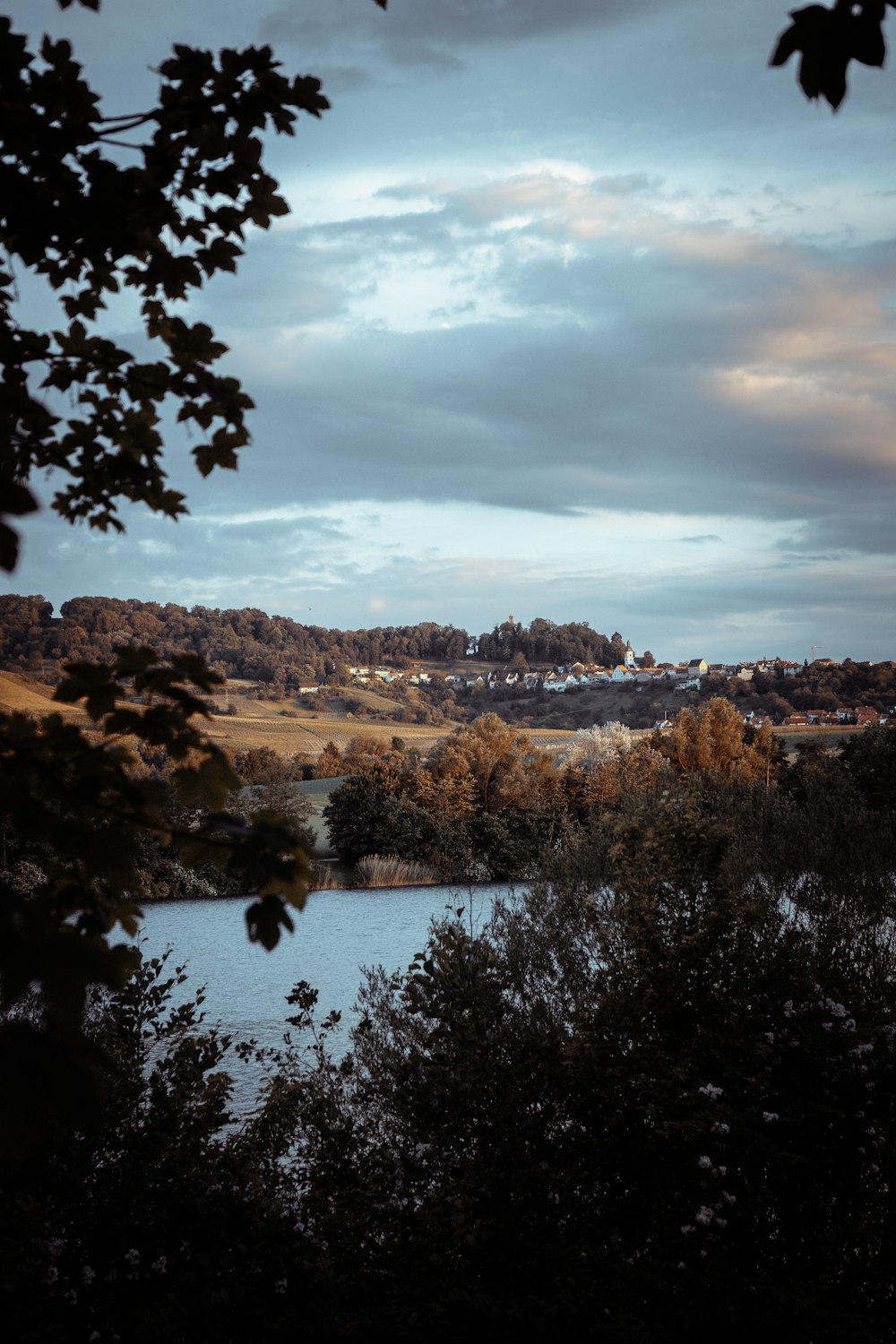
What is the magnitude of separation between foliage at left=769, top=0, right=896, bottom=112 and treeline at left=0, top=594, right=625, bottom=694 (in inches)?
398

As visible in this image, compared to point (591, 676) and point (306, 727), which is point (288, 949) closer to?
point (306, 727)

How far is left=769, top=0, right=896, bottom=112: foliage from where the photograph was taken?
1311 mm

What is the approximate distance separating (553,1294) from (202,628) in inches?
2143

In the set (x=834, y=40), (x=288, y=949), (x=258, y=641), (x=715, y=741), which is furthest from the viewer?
(x=258, y=641)

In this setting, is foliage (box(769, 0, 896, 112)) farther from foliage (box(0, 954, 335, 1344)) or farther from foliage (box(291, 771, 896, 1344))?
foliage (box(291, 771, 896, 1344))

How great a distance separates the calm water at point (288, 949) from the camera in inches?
526

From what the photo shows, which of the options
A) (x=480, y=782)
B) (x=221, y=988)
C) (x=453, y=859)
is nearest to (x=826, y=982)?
(x=221, y=988)

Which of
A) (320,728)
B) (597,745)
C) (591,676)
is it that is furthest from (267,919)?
(591,676)

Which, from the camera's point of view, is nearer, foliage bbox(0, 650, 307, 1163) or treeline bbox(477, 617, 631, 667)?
foliage bbox(0, 650, 307, 1163)

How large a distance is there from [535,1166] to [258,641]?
63.3 m

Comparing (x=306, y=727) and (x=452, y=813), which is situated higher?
(x=306, y=727)

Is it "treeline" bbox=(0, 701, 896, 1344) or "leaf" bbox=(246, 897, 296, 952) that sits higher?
"leaf" bbox=(246, 897, 296, 952)

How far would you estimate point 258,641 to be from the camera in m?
66.4

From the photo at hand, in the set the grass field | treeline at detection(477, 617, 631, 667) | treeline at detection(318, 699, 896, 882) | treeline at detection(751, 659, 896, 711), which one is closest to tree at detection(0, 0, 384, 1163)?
treeline at detection(318, 699, 896, 882)
